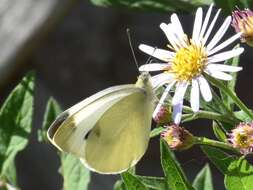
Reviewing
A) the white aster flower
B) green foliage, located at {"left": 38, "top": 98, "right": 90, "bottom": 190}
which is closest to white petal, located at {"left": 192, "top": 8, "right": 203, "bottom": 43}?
the white aster flower

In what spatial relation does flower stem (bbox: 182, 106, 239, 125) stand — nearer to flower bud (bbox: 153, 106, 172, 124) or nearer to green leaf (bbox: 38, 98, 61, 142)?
flower bud (bbox: 153, 106, 172, 124)

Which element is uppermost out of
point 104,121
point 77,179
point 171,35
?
point 171,35

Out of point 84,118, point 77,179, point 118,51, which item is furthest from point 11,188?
point 118,51

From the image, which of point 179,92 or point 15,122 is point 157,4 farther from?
point 15,122

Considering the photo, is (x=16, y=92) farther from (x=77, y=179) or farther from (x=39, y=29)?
(x=39, y=29)

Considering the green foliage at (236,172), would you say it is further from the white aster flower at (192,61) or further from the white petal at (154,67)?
the white petal at (154,67)

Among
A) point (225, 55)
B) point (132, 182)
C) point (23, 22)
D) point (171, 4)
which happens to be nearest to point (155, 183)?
point (132, 182)

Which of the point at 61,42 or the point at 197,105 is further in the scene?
the point at 61,42
